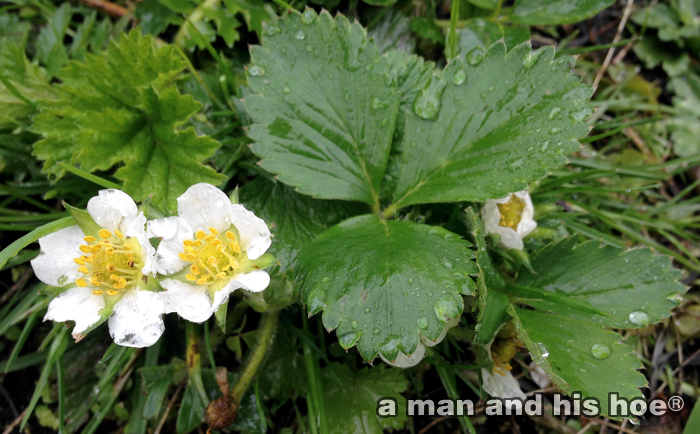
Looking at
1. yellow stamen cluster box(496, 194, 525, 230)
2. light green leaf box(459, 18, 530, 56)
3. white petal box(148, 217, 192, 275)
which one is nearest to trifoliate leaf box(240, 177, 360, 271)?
white petal box(148, 217, 192, 275)

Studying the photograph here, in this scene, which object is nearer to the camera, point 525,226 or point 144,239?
point 144,239

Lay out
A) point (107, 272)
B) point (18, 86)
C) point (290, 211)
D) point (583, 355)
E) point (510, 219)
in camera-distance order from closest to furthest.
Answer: point (107, 272), point (583, 355), point (510, 219), point (290, 211), point (18, 86)

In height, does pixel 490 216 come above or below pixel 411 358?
above

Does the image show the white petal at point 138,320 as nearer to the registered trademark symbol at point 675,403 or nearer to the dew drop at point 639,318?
the dew drop at point 639,318

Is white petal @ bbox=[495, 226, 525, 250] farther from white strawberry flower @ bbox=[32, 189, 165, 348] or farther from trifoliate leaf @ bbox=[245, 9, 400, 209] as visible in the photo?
white strawberry flower @ bbox=[32, 189, 165, 348]

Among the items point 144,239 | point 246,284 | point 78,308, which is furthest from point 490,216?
point 78,308

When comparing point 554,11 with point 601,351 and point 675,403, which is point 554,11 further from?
point 675,403

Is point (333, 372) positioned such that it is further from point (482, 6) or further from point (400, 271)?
point (482, 6)
